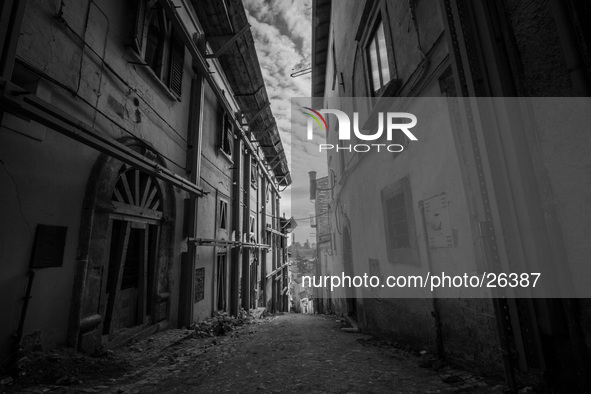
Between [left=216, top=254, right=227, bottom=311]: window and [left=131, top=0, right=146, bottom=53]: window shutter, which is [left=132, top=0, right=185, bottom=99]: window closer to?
[left=131, top=0, right=146, bottom=53]: window shutter

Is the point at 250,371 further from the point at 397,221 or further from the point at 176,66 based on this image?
the point at 176,66

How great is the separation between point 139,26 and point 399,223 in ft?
19.3

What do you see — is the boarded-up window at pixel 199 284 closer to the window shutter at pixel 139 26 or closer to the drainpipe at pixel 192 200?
the drainpipe at pixel 192 200

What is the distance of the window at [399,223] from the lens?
4434mm

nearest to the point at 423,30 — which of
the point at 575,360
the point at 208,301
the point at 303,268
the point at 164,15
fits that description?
the point at 575,360

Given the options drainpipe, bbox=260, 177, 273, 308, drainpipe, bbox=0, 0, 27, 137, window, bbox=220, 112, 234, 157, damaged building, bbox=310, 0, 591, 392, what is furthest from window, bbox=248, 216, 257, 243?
drainpipe, bbox=0, 0, 27, 137

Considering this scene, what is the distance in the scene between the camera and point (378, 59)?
235 inches

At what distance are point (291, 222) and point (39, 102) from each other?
20.7 metres

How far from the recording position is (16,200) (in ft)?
8.75

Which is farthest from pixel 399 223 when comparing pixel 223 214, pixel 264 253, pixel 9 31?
pixel 264 253

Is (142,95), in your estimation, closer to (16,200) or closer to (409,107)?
(16,200)

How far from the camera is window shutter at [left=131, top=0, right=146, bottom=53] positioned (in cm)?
446

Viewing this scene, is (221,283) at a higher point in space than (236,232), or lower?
lower

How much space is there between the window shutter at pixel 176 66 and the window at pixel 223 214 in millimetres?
3726
